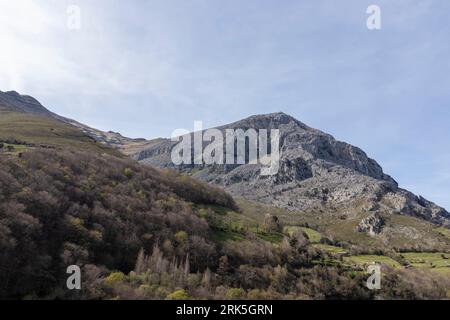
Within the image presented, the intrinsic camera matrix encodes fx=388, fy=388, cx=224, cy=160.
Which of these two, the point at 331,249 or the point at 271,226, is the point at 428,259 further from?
the point at 271,226

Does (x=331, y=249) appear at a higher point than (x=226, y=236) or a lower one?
lower

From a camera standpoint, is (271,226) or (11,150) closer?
(11,150)

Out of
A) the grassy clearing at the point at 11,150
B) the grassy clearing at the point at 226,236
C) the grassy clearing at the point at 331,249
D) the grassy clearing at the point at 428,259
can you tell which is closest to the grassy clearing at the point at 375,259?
the grassy clearing at the point at 331,249

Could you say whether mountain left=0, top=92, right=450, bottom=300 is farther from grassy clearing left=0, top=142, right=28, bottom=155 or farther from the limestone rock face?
grassy clearing left=0, top=142, right=28, bottom=155

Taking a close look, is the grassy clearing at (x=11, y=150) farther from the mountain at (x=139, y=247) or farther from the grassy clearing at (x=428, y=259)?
the grassy clearing at (x=428, y=259)

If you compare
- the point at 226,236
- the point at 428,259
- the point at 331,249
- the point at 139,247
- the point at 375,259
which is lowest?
the point at 428,259

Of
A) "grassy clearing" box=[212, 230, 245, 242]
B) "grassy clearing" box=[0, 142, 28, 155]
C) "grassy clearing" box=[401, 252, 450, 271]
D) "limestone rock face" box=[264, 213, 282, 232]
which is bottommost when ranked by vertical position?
"grassy clearing" box=[401, 252, 450, 271]

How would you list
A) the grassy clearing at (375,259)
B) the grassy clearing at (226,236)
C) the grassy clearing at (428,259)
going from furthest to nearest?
the grassy clearing at (428,259) → the grassy clearing at (375,259) → the grassy clearing at (226,236)

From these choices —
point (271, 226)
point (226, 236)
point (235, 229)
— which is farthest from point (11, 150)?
point (271, 226)

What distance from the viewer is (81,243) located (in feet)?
248

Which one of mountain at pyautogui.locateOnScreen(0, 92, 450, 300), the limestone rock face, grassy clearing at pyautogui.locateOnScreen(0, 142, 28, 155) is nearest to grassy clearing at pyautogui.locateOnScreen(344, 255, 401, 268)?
mountain at pyautogui.locateOnScreen(0, 92, 450, 300)
